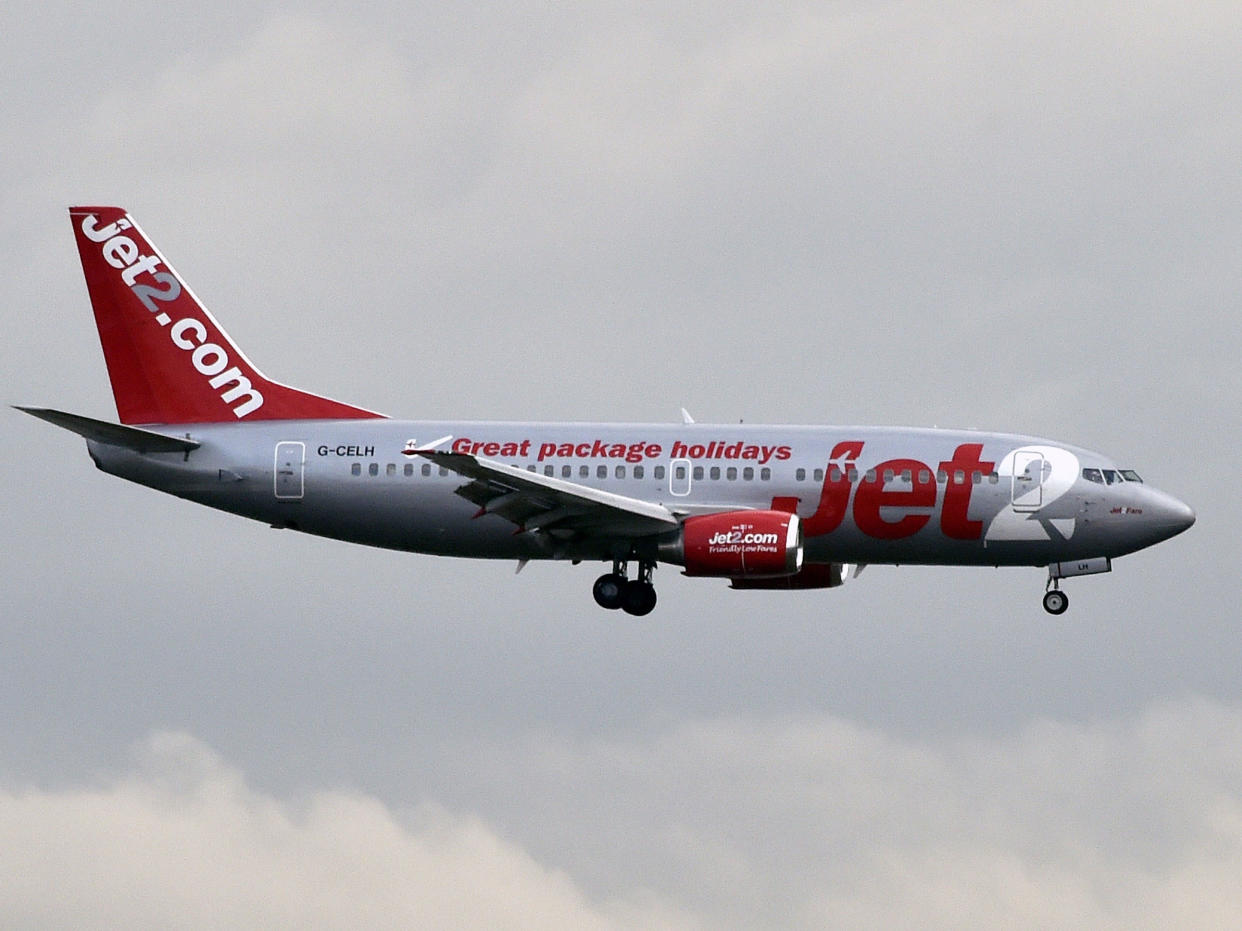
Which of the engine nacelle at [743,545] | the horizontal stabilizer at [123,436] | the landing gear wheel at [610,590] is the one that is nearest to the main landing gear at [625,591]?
the landing gear wheel at [610,590]

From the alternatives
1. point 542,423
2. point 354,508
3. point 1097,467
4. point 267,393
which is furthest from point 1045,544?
point 267,393

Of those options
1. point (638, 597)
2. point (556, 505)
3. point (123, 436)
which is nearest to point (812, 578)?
point (638, 597)

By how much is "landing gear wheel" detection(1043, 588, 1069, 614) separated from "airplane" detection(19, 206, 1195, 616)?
53 millimetres

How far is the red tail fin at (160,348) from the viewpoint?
192 feet

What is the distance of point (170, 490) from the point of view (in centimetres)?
5766

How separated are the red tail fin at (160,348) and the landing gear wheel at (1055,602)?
1917 cm

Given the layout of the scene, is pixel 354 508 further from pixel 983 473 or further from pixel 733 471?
pixel 983 473

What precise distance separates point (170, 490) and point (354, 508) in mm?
5564

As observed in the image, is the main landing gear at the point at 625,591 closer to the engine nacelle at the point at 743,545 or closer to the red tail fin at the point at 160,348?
the engine nacelle at the point at 743,545

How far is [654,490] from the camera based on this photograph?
54781 millimetres

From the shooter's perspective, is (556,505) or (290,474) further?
(290,474)

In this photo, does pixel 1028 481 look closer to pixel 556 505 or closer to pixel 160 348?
pixel 556 505

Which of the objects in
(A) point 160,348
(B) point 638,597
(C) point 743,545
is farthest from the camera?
(A) point 160,348

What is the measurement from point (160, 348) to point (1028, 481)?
978 inches
